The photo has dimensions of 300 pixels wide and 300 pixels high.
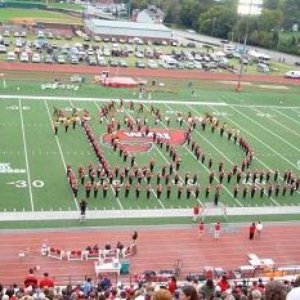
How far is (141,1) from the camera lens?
97500 millimetres

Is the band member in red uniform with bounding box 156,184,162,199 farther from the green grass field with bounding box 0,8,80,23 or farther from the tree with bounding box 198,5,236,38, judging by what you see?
the green grass field with bounding box 0,8,80,23

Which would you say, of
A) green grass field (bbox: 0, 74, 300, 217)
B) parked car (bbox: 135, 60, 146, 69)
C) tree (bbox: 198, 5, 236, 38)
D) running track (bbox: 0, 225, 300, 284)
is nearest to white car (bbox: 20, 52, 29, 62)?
green grass field (bbox: 0, 74, 300, 217)

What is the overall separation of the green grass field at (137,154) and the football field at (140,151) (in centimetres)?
3

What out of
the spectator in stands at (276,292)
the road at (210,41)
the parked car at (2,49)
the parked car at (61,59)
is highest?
the spectator in stands at (276,292)

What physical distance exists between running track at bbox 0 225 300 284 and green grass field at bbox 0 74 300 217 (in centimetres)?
195

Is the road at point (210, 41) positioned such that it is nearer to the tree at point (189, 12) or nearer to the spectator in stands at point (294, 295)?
the tree at point (189, 12)

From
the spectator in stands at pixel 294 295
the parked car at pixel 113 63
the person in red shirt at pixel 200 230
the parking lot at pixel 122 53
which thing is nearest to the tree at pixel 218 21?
the parking lot at pixel 122 53

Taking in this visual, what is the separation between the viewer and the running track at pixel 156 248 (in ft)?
50.9

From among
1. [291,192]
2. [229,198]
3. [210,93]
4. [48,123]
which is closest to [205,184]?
[229,198]

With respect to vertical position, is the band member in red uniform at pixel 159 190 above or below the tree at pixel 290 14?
above

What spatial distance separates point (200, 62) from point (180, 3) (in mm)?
38488

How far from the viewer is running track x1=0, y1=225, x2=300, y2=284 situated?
611 inches

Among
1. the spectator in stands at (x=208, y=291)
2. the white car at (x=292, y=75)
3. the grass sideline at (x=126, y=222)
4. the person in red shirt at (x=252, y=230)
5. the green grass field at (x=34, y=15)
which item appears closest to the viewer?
the spectator in stands at (x=208, y=291)

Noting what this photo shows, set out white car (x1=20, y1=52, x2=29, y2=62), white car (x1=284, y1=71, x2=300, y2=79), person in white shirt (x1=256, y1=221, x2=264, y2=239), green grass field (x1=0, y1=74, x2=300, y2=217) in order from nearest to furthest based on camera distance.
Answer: person in white shirt (x1=256, y1=221, x2=264, y2=239) → green grass field (x1=0, y1=74, x2=300, y2=217) → white car (x1=20, y1=52, x2=29, y2=62) → white car (x1=284, y1=71, x2=300, y2=79)
